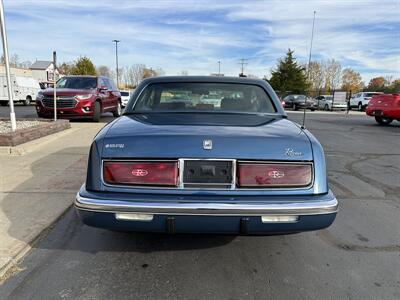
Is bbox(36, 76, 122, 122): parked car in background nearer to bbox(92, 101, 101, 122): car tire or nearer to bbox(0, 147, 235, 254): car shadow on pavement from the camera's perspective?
bbox(92, 101, 101, 122): car tire

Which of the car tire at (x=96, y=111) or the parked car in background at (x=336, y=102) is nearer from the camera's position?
the car tire at (x=96, y=111)

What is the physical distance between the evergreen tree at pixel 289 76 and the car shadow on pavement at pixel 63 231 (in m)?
46.5

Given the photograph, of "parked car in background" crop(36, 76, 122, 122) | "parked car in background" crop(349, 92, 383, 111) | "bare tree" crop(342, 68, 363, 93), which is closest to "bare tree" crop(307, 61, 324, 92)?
"bare tree" crop(342, 68, 363, 93)

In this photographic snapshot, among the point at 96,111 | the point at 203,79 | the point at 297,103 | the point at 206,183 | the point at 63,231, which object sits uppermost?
the point at 203,79

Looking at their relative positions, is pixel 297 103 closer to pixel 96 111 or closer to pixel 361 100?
pixel 361 100

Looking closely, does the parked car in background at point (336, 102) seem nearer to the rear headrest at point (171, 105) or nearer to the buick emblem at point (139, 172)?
the rear headrest at point (171, 105)

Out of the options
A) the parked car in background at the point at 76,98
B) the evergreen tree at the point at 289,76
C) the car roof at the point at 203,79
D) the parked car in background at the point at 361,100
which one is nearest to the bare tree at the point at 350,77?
the evergreen tree at the point at 289,76

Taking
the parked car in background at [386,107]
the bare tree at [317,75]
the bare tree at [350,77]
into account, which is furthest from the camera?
the bare tree at [350,77]

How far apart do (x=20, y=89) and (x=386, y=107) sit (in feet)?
75.5

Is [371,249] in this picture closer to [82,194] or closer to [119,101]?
[82,194]

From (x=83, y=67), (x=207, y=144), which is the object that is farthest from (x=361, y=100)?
(x=83, y=67)

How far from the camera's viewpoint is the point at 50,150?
25.2 ft

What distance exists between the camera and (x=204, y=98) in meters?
3.92

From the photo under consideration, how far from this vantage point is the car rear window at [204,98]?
3.80 m
